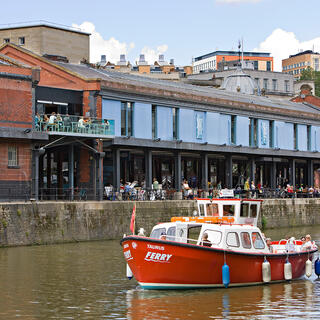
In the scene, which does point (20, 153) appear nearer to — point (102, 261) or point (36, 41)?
point (102, 261)

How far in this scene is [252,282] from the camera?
31.6m

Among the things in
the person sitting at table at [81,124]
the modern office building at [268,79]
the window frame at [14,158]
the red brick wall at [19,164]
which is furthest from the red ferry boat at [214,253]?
the modern office building at [268,79]

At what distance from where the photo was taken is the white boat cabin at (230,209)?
1362 inches

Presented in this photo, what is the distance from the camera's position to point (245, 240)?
31.9 metres

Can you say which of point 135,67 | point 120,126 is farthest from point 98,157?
point 135,67

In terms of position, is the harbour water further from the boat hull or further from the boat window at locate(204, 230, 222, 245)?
the boat window at locate(204, 230, 222, 245)

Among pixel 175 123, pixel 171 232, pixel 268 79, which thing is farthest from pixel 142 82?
pixel 268 79

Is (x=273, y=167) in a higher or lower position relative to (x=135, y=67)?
lower

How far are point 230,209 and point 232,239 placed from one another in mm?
3628

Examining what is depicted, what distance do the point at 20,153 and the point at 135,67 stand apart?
10865 centimetres

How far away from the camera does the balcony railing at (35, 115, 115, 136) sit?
49594 mm

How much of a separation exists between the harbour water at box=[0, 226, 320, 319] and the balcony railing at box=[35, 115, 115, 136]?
13.6 m

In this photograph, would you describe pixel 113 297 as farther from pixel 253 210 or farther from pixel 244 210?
pixel 253 210

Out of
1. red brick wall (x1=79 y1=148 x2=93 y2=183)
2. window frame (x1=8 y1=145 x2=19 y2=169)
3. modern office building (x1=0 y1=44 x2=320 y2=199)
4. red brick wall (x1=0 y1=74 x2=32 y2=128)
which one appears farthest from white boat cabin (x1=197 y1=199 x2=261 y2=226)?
red brick wall (x1=79 y1=148 x2=93 y2=183)
